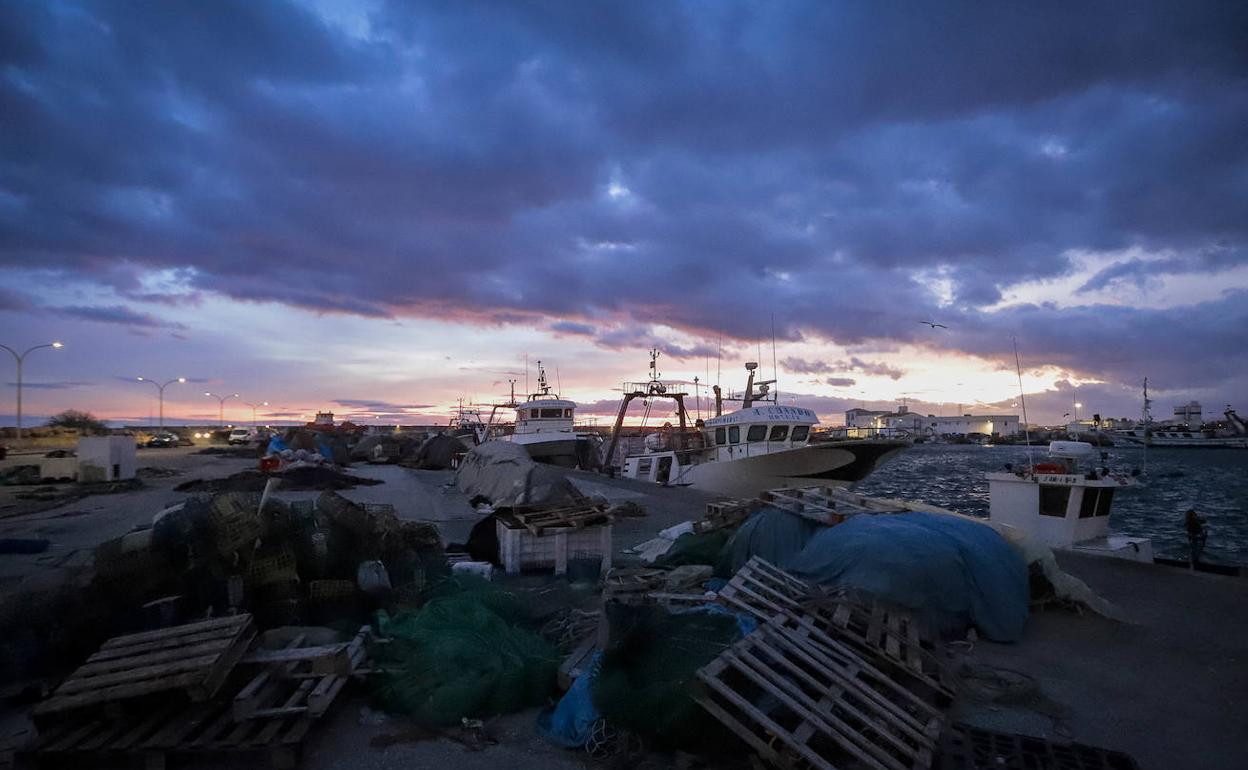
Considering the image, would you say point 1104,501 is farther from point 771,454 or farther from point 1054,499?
point 771,454

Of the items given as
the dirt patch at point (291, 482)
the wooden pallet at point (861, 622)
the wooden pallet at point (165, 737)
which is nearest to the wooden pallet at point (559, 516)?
the wooden pallet at point (861, 622)

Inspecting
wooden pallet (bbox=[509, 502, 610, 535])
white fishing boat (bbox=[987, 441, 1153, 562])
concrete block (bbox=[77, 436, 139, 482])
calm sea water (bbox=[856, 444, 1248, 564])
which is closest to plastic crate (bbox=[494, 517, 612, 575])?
wooden pallet (bbox=[509, 502, 610, 535])

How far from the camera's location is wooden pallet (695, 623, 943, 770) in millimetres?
3934

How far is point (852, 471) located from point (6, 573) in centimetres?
2078

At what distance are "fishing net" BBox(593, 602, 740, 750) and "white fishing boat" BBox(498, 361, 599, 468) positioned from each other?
25.3 metres

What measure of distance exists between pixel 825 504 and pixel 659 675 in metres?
5.96

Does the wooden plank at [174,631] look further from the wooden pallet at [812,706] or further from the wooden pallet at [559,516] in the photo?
the wooden pallet at [559,516]

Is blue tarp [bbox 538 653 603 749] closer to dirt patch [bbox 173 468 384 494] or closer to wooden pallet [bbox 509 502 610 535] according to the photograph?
wooden pallet [bbox 509 502 610 535]

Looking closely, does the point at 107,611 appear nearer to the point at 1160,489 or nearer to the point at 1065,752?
the point at 1065,752

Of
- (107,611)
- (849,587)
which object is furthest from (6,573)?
(849,587)

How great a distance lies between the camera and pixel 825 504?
31.8 feet

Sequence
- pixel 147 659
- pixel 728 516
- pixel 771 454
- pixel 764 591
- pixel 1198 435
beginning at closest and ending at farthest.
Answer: pixel 147 659 < pixel 764 591 < pixel 728 516 < pixel 771 454 < pixel 1198 435

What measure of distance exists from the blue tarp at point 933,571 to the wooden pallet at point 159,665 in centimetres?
533

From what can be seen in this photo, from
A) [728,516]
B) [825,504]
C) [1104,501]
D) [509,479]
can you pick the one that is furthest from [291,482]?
[1104,501]
